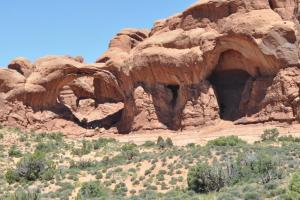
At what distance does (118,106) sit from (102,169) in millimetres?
22822

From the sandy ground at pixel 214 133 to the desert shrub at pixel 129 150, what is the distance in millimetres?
2950

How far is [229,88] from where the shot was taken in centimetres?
4419

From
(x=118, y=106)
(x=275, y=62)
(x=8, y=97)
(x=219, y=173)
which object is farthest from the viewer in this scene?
(x=118, y=106)

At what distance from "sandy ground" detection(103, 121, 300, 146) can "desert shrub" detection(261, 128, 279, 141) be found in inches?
28.6

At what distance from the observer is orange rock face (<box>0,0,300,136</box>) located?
127 feet

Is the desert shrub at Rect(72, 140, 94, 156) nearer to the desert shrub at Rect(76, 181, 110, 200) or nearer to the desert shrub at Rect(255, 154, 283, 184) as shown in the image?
the desert shrub at Rect(76, 181, 110, 200)

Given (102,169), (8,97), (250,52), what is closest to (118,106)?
(8,97)

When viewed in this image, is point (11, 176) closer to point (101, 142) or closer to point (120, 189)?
point (120, 189)

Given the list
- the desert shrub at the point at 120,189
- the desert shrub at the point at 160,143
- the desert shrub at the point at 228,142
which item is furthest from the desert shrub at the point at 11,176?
the desert shrub at the point at 228,142

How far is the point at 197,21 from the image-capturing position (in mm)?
43406

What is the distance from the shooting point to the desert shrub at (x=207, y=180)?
2473 centimetres

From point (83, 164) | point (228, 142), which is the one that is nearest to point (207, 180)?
point (228, 142)

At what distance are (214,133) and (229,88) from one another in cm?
547

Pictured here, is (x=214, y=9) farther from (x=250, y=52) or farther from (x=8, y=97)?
(x=8, y=97)
